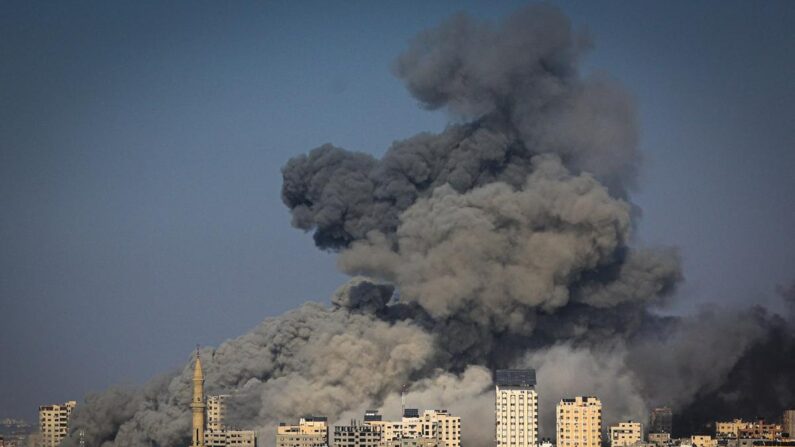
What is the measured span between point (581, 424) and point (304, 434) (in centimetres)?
856

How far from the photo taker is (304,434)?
3147 inches

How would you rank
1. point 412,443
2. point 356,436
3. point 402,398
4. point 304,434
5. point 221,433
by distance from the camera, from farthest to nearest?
1. point 402,398
2. point 221,433
3. point 304,434
4. point 356,436
5. point 412,443

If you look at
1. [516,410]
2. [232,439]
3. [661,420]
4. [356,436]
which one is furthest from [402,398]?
[661,420]

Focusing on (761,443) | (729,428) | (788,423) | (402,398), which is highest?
(402,398)

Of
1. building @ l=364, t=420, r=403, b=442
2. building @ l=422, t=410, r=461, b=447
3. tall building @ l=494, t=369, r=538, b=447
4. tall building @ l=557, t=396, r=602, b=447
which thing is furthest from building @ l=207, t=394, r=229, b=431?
tall building @ l=557, t=396, r=602, b=447

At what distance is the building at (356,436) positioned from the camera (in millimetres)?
78438

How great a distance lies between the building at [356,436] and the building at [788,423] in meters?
13.7

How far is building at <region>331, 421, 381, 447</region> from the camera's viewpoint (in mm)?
78438

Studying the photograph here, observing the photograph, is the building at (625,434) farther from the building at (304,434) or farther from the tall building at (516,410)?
the building at (304,434)

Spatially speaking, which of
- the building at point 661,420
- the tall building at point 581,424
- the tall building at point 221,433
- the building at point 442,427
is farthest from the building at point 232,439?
the building at point 661,420

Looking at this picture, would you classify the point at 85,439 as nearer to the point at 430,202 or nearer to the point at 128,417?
the point at 128,417

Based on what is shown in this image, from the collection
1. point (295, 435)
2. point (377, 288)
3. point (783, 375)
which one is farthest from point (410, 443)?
point (783, 375)

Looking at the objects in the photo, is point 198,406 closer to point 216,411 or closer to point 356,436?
point 216,411

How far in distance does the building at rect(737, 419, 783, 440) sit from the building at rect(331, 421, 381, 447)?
11717mm
